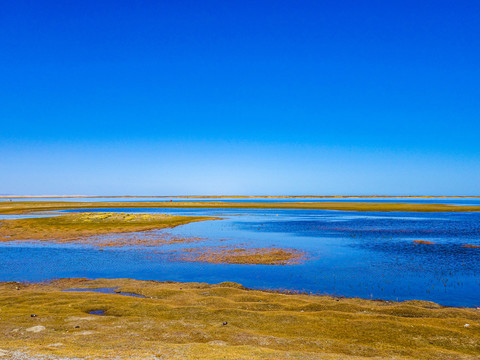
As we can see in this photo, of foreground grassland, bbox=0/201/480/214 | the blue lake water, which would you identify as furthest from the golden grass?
foreground grassland, bbox=0/201/480/214

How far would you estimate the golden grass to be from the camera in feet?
106

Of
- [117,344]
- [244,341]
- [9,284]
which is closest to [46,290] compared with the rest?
[9,284]

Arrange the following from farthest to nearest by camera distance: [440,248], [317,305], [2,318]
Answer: [440,248] < [317,305] < [2,318]

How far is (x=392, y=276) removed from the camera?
26031 mm

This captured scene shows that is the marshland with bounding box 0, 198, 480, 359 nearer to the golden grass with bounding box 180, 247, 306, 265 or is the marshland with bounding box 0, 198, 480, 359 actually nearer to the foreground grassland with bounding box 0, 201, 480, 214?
the golden grass with bounding box 180, 247, 306, 265

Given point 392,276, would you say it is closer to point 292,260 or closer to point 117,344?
point 292,260

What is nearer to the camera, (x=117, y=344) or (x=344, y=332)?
(x=117, y=344)

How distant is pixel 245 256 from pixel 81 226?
3802cm

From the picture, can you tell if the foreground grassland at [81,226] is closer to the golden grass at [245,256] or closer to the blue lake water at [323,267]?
the blue lake water at [323,267]

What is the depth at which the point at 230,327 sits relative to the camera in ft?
48.2

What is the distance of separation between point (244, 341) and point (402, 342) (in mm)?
5895

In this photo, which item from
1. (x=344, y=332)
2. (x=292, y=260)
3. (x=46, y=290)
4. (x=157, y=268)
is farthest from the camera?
(x=292, y=260)

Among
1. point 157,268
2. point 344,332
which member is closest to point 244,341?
point 344,332

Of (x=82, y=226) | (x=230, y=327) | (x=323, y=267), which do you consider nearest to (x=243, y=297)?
(x=230, y=327)
